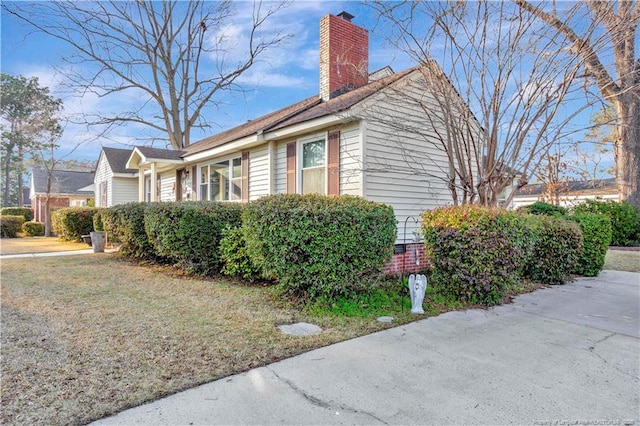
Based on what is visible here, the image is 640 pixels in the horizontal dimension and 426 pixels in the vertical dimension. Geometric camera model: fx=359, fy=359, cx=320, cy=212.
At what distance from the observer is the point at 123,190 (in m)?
19.4

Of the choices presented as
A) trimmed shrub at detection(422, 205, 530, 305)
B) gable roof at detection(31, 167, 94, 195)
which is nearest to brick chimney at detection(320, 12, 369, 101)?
trimmed shrub at detection(422, 205, 530, 305)

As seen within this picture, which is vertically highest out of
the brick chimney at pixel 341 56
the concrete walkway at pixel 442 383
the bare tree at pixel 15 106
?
the bare tree at pixel 15 106

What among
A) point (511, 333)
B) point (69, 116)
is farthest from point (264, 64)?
point (511, 333)

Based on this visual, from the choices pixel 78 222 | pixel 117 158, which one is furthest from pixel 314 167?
pixel 117 158

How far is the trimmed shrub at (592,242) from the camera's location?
771 cm

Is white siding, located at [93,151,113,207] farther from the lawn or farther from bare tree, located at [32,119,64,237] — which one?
the lawn

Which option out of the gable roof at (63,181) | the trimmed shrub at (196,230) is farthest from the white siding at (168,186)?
the gable roof at (63,181)

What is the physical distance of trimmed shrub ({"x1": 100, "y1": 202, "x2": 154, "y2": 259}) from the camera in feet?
29.2

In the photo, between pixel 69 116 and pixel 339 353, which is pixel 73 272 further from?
pixel 69 116

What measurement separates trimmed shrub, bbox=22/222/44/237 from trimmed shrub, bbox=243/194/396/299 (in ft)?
69.2

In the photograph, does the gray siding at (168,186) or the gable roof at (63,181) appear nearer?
the gray siding at (168,186)

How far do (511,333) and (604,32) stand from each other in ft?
18.0

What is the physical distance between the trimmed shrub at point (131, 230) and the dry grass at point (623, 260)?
11.7 meters

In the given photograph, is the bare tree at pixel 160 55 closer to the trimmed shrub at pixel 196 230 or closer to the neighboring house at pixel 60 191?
the neighboring house at pixel 60 191
